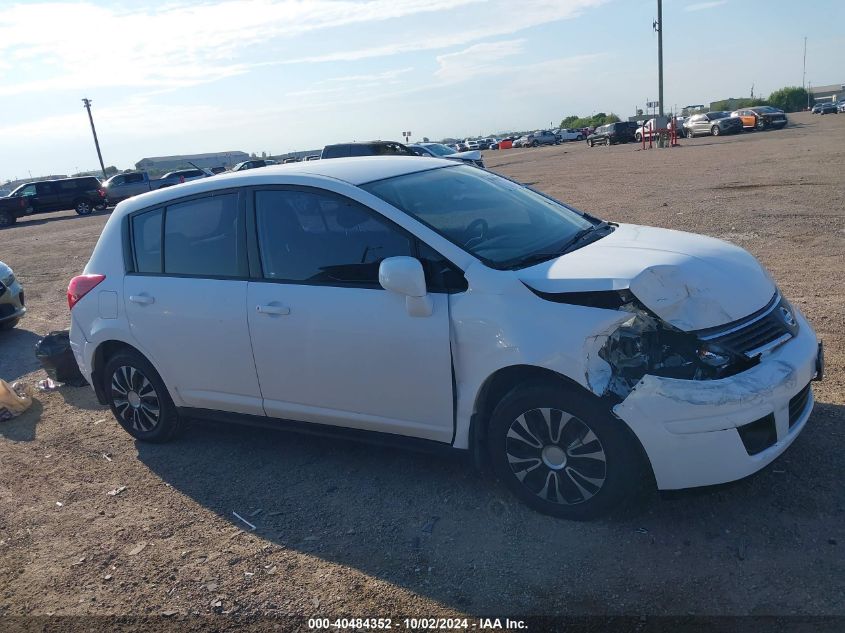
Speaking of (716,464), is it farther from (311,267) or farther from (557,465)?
(311,267)

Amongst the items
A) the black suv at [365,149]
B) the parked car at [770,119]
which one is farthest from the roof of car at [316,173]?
the parked car at [770,119]

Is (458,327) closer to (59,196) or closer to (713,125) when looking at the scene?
(59,196)

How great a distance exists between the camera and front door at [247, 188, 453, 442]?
12.6 feet

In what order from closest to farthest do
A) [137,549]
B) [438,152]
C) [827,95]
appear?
[137,549], [438,152], [827,95]

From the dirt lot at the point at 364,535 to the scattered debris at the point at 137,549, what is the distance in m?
0.01

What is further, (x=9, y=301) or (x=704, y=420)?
(x=9, y=301)

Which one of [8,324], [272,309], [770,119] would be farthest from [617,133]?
[272,309]

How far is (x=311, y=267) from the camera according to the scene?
424 cm

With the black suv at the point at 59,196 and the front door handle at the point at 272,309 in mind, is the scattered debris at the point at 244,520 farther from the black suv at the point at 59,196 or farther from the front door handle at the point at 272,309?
the black suv at the point at 59,196

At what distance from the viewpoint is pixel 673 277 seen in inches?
137

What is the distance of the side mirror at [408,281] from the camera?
3.63 metres

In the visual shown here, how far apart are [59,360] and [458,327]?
4.80 meters

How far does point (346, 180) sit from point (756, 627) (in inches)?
120

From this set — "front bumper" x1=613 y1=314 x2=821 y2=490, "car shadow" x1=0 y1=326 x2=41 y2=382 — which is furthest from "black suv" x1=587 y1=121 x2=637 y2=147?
"front bumper" x1=613 y1=314 x2=821 y2=490
